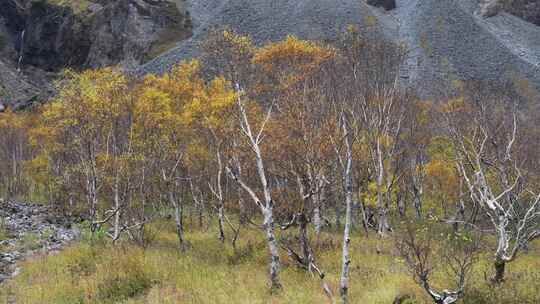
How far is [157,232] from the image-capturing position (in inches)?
1125

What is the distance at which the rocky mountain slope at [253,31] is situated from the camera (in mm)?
68688

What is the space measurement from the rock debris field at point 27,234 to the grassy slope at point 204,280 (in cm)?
217

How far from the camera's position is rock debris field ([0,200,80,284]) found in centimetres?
2161

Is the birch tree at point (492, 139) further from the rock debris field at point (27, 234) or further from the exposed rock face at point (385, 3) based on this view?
the exposed rock face at point (385, 3)

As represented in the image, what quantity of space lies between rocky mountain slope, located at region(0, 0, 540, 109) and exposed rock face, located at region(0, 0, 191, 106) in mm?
204

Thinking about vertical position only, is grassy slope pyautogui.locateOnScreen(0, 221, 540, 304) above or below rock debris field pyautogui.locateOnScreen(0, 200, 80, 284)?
above

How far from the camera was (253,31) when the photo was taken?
73188 mm

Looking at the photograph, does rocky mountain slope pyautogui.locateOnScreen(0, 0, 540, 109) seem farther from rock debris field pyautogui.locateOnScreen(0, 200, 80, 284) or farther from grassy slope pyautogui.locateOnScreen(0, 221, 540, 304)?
grassy slope pyautogui.locateOnScreen(0, 221, 540, 304)

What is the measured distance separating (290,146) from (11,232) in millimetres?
20340

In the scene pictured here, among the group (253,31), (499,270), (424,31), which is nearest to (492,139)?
(499,270)

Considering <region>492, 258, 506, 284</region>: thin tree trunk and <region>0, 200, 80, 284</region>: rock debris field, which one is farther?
<region>0, 200, 80, 284</region>: rock debris field

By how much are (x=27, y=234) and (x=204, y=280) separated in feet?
55.0

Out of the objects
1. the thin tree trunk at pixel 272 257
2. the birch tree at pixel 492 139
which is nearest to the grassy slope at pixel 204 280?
the thin tree trunk at pixel 272 257

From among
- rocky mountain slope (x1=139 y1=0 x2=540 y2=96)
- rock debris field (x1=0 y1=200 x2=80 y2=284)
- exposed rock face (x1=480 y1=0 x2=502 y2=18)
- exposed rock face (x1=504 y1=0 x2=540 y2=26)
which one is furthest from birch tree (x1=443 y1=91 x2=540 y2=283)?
exposed rock face (x1=504 y1=0 x2=540 y2=26)
